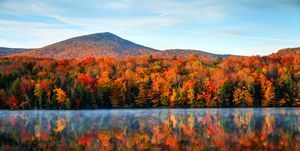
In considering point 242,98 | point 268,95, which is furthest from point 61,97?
point 268,95

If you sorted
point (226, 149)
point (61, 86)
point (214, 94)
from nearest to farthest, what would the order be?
point (226, 149) < point (61, 86) < point (214, 94)

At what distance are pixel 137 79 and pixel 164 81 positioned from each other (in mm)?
6837

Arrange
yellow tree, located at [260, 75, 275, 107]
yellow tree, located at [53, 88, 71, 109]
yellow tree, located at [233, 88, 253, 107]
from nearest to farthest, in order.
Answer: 1. yellow tree, located at [53, 88, 71, 109]
2. yellow tree, located at [233, 88, 253, 107]
3. yellow tree, located at [260, 75, 275, 107]

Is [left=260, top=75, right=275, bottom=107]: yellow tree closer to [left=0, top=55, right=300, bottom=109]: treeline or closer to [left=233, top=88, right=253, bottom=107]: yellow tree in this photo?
[left=0, top=55, right=300, bottom=109]: treeline

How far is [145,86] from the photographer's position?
12119 cm

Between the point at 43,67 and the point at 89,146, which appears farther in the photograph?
the point at 43,67

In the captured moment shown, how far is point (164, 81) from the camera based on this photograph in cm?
12400

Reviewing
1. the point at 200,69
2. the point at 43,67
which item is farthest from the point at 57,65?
the point at 200,69

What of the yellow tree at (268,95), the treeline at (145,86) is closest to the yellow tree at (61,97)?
the treeline at (145,86)

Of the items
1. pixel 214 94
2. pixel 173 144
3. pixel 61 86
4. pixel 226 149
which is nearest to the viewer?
pixel 226 149

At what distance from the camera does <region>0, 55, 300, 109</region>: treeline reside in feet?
348

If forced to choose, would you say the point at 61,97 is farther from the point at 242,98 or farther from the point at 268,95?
the point at 268,95

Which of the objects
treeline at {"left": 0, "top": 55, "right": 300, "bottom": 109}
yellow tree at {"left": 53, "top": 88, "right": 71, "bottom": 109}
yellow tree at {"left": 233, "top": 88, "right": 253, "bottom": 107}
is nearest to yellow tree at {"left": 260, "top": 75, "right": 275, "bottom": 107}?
treeline at {"left": 0, "top": 55, "right": 300, "bottom": 109}

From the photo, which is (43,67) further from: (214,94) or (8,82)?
(214,94)
